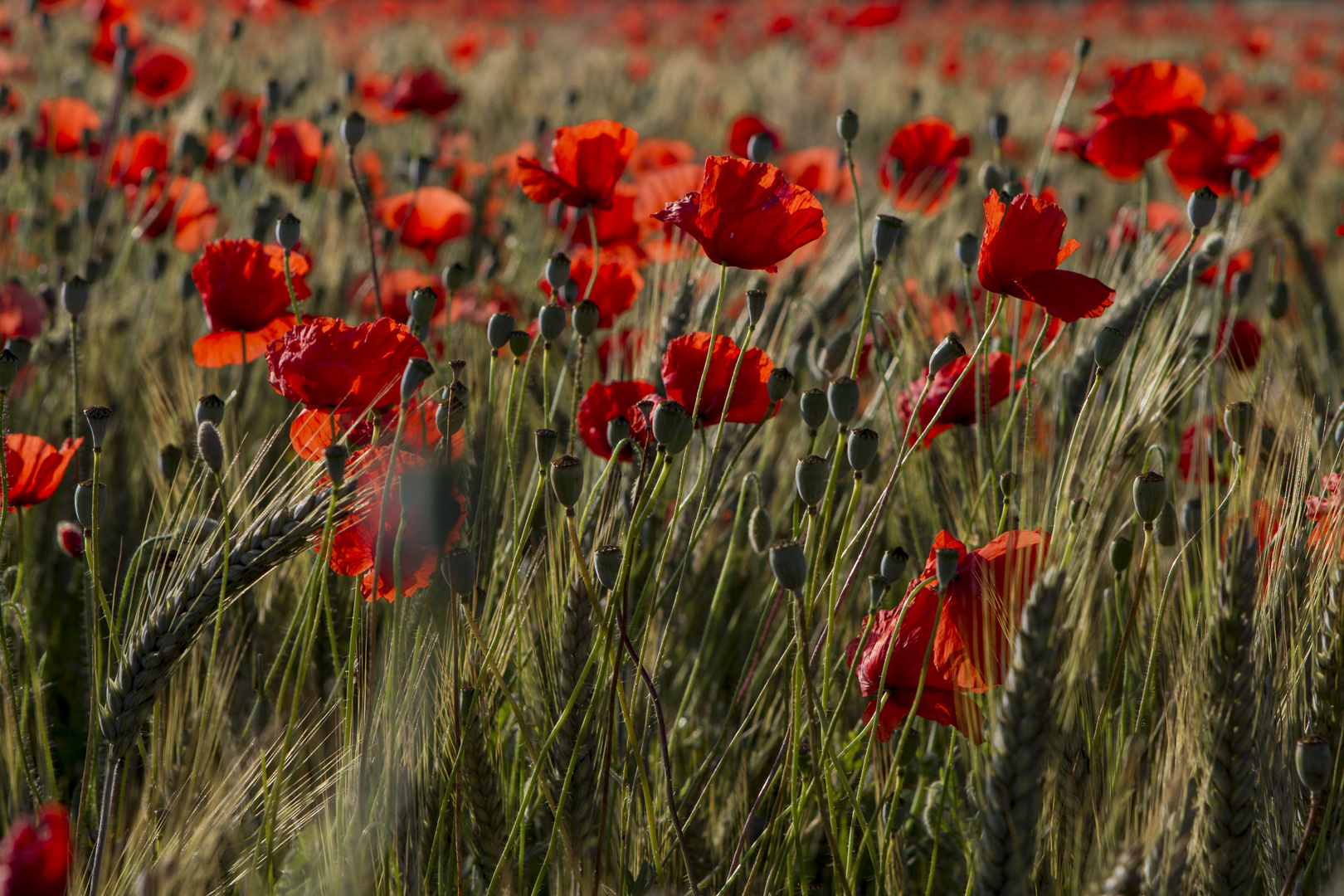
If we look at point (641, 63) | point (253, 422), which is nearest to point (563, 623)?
point (253, 422)

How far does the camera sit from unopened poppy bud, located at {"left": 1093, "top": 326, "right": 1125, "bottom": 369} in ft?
3.33

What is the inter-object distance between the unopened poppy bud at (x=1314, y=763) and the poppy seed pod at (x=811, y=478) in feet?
1.28

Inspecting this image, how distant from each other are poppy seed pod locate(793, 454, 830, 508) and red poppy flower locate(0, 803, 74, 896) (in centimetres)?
56

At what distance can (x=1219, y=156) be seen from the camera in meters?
1.77

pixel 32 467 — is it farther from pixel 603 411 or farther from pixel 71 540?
pixel 603 411

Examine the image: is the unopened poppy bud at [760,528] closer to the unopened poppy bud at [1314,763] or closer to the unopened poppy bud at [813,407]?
the unopened poppy bud at [813,407]

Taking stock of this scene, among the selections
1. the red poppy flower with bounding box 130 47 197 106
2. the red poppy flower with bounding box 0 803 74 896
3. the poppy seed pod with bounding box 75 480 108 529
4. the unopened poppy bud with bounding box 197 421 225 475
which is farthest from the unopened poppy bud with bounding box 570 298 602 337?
the red poppy flower with bounding box 130 47 197 106

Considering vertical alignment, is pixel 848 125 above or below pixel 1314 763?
above

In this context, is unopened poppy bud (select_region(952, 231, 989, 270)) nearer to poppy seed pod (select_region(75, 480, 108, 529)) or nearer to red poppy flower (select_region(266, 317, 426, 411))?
red poppy flower (select_region(266, 317, 426, 411))

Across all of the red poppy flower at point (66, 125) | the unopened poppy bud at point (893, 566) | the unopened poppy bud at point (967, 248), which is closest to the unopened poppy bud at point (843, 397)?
the unopened poppy bud at point (893, 566)

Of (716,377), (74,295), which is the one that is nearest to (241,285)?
(74,295)

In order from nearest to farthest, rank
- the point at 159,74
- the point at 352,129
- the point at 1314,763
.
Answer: the point at 1314,763 < the point at 352,129 < the point at 159,74

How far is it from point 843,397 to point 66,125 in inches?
87.3

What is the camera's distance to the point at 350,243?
2.20 m
